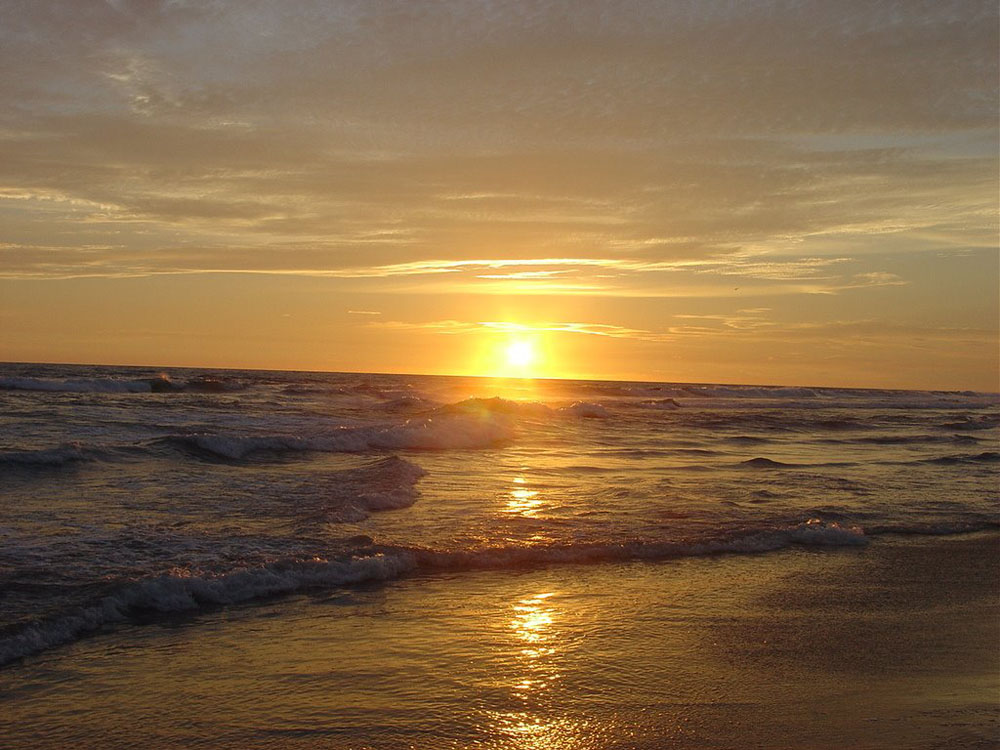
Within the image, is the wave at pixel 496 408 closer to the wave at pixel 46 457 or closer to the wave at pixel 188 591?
the wave at pixel 46 457

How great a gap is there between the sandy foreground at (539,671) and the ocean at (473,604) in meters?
0.02

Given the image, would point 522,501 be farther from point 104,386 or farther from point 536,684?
point 104,386

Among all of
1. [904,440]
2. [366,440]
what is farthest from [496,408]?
[904,440]

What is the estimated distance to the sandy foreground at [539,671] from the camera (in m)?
4.80

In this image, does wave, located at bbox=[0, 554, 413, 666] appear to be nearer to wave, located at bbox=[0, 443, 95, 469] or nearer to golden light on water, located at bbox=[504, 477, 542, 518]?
golden light on water, located at bbox=[504, 477, 542, 518]

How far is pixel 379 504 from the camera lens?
11.8m

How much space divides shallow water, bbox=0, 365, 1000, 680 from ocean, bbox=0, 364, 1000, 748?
2.3 inches

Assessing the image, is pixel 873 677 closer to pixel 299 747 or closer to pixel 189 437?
pixel 299 747

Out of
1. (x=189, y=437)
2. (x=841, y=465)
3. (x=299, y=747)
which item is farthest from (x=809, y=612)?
(x=189, y=437)

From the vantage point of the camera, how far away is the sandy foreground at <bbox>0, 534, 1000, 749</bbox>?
4.80 m

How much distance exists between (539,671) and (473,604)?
1690 mm

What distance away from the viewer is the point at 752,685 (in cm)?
566

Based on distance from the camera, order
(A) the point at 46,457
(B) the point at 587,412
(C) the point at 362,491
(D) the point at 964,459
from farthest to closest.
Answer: (B) the point at 587,412 → (D) the point at 964,459 → (A) the point at 46,457 → (C) the point at 362,491

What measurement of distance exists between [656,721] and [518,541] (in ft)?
15.5
